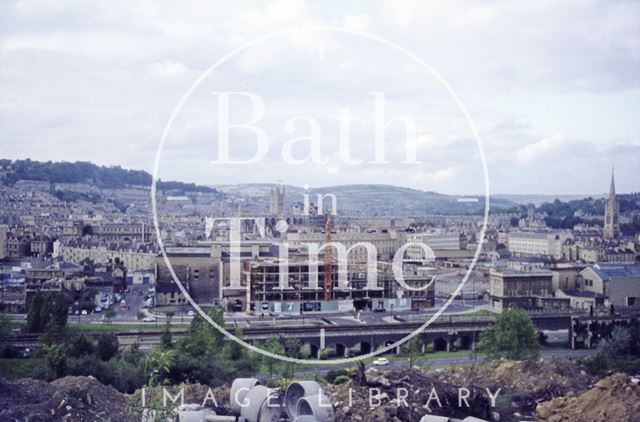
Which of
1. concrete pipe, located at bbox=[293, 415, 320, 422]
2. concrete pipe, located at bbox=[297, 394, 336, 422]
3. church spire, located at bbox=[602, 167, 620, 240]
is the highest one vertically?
church spire, located at bbox=[602, 167, 620, 240]

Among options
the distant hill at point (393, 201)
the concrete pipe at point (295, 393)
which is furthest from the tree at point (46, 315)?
the distant hill at point (393, 201)

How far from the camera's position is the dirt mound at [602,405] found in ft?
11.9

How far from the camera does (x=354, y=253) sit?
11.2 meters

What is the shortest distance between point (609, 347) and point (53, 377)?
3.84 metres

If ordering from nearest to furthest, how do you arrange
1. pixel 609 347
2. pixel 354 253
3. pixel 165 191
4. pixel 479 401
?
pixel 479 401, pixel 609 347, pixel 354 253, pixel 165 191

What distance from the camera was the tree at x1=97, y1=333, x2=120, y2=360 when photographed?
18.3 ft

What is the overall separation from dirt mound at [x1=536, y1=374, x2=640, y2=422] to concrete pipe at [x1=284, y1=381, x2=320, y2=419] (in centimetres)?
117

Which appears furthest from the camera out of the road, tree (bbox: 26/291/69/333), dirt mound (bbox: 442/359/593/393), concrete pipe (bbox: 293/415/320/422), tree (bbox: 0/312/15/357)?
tree (bbox: 26/291/69/333)

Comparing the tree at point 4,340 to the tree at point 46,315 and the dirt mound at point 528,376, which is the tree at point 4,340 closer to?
the tree at point 46,315

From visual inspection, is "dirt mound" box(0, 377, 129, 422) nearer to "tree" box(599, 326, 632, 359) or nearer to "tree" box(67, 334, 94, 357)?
"tree" box(67, 334, 94, 357)

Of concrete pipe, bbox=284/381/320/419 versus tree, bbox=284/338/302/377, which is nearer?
concrete pipe, bbox=284/381/320/419

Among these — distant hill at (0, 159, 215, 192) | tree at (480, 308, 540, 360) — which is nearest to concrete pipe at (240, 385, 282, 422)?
tree at (480, 308, 540, 360)

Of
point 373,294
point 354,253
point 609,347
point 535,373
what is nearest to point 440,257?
point 354,253

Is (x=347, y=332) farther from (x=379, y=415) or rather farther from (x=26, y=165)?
(x=26, y=165)
